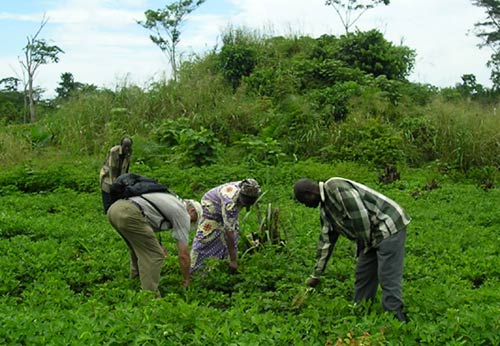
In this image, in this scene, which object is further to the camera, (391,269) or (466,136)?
(466,136)

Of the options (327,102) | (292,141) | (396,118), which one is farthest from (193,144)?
(396,118)

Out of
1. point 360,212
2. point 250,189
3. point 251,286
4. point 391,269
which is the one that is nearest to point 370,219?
point 360,212

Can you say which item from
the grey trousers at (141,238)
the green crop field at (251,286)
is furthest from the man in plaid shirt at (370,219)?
the grey trousers at (141,238)

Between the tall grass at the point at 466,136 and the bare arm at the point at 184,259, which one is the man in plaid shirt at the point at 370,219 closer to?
the bare arm at the point at 184,259

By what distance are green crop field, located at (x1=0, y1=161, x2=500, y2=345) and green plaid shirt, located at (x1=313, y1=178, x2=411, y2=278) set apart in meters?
0.68

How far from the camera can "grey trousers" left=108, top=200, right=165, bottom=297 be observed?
6449 millimetres

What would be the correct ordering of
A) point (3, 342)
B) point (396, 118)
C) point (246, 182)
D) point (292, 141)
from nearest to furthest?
point (3, 342), point (246, 182), point (292, 141), point (396, 118)

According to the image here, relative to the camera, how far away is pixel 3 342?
4484 millimetres

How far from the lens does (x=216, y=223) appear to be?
7523mm

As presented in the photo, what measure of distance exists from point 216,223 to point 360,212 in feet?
7.55

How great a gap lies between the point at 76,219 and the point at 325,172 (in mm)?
5910

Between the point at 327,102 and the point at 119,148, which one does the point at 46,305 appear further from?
the point at 327,102

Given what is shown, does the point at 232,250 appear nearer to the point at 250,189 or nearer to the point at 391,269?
the point at 250,189

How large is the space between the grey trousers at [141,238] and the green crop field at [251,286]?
26 cm
